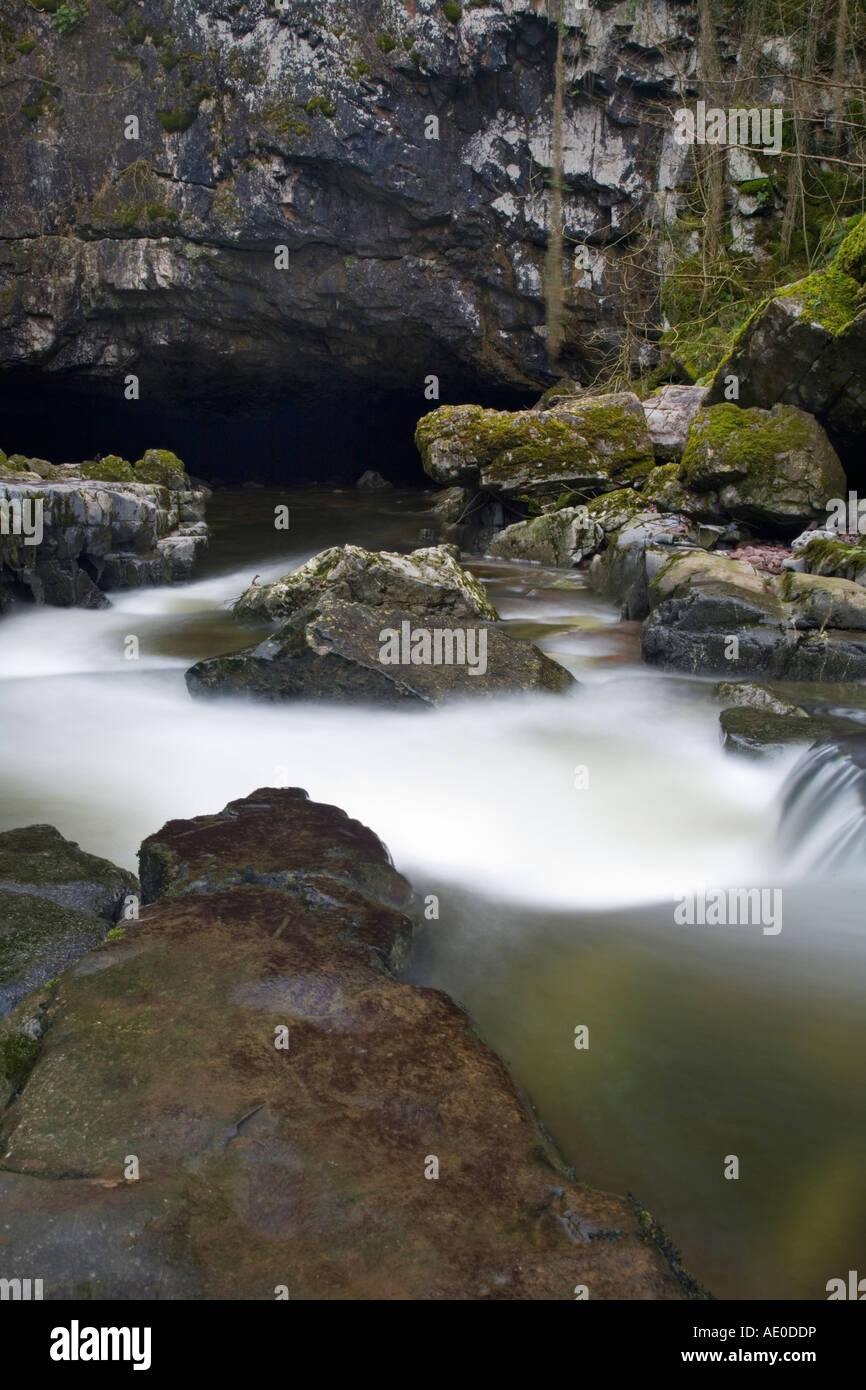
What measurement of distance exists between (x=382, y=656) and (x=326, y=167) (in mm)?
13639

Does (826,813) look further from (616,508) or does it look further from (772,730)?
(616,508)

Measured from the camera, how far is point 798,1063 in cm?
355

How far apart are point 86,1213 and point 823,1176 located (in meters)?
2.10

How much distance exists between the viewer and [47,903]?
3848mm

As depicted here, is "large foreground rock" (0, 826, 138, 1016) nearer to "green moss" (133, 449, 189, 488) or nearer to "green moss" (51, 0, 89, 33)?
"green moss" (133, 449, 189, 488)

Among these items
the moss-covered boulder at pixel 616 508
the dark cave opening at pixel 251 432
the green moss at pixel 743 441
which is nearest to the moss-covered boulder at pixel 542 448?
the moss-covered boulder at pixel 616 508

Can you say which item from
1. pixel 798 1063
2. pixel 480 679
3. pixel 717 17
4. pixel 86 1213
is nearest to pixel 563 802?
pixel 480 679

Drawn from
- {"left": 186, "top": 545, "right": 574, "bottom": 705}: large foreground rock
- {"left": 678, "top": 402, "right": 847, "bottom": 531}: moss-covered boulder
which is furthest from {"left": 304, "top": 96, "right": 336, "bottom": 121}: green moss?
{"left": 186, "top": 545, "right": 574, "bottom": 705}: large foreground rock

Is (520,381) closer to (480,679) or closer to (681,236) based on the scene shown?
(681,236)

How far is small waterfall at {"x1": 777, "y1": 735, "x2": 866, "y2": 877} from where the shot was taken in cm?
494

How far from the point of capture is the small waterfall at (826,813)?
4.94 meters

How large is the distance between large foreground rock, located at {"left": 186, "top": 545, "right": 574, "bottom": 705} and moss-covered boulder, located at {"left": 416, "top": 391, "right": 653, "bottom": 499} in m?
5.77

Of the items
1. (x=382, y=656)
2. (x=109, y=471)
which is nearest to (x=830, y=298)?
(x=382, y=656)

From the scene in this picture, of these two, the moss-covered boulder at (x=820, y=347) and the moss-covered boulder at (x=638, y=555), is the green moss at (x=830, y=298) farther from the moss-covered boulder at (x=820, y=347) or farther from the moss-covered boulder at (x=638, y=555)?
the moss-covered boulder at (x=638, y=555)
